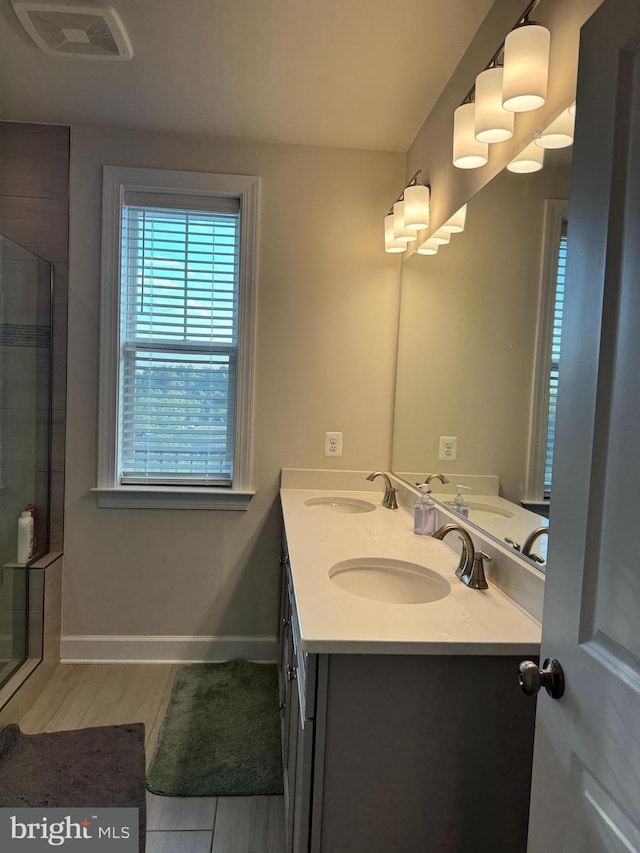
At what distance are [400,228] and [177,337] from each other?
45.3 inches

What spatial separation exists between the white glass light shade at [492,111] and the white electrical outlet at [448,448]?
93cm

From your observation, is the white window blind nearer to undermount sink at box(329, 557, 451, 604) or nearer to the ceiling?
the ceiling

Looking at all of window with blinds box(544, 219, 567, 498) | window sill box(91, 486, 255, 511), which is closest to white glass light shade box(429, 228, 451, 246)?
window with blinds box(544, 219, 567, 498)

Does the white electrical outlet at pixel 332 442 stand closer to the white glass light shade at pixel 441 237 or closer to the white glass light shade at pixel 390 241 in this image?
the white glass light shade at pixel 390 241

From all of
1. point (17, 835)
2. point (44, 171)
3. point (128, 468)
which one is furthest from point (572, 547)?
point (44, 171)

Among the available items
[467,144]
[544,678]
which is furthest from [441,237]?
[544,678]

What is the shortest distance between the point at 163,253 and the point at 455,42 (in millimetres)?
1505

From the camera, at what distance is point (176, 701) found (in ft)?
7.75

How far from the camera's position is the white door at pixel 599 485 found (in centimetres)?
74

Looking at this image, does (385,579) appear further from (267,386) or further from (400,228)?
(400,228)

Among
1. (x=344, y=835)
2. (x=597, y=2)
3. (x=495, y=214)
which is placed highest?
(x=597, y=2)

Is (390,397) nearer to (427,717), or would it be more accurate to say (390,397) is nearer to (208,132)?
(208,132)

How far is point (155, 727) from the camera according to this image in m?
2.19

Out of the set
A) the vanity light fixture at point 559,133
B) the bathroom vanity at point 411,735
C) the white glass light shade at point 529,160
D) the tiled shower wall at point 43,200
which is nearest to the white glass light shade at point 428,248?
the white glass light shade at point 529,160
